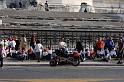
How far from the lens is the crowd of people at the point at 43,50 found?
30828 millimetres

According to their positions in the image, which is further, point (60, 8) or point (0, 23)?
point (60, 8)

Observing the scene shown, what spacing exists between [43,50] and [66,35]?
5.39m

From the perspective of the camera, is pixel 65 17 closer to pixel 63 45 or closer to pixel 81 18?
pixel 81 18

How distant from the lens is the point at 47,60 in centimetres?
3103

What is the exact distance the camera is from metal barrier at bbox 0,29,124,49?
34750 mm

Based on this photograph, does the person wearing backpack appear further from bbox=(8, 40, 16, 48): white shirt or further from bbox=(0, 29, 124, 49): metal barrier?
bbox=(8, 40, 16, 48): white shirt

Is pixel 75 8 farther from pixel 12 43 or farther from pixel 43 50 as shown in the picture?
pixel 43 50

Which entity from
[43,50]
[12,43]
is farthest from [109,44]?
[12,43]

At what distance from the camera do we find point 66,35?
36.1 metres

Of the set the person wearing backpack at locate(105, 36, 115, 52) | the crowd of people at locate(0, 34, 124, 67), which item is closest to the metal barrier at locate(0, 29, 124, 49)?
the person wearing backpack at locate(105, 36, 115, 52)

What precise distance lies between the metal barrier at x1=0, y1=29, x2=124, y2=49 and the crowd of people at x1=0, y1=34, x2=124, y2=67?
1.99 meters

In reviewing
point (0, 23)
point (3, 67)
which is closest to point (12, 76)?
point (3, 67)

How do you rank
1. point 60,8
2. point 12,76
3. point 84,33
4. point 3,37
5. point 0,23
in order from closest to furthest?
point 12,76
point 3,37
point 84,33
point 0,23
point 60,8

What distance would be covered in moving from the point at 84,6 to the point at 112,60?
1342 inches
